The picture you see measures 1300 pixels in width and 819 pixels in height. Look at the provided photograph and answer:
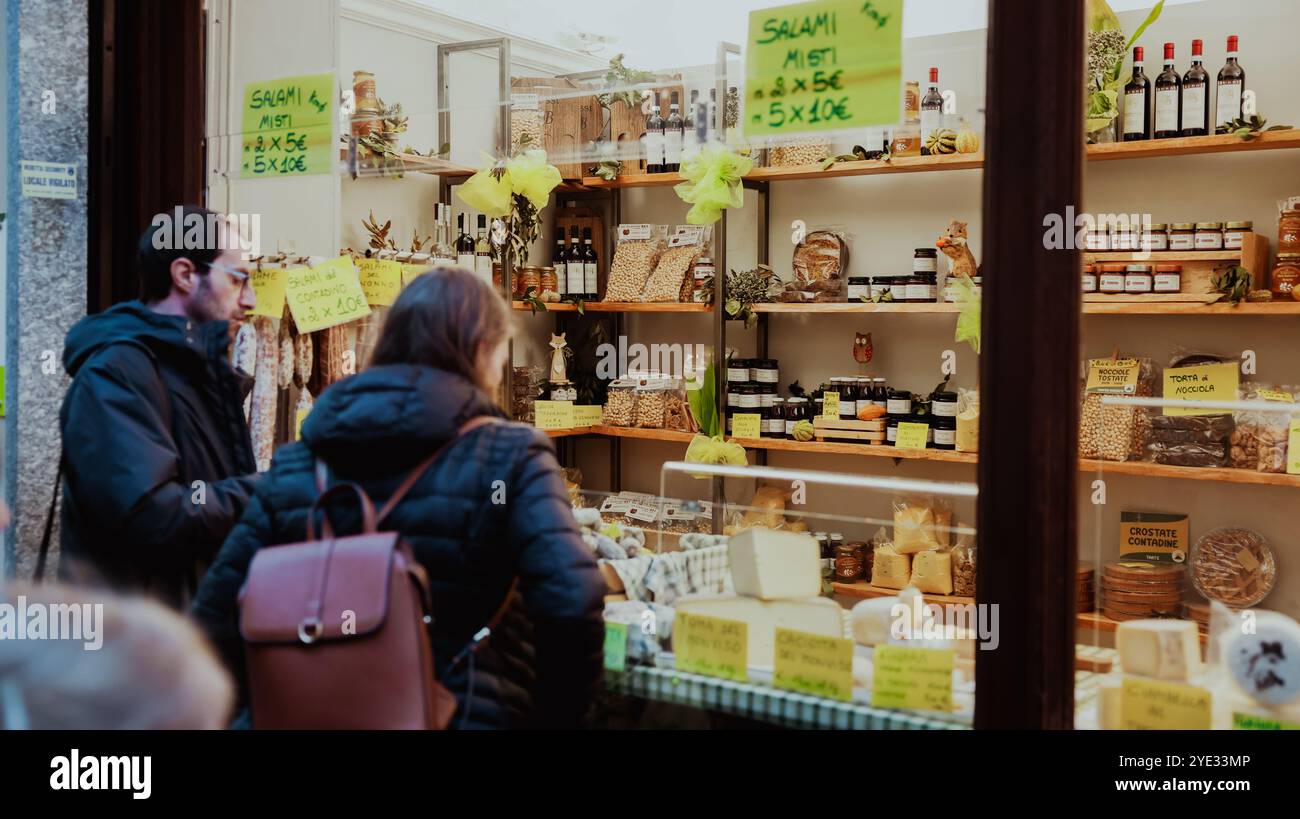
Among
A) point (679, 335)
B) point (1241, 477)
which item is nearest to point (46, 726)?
point (1241, 477)

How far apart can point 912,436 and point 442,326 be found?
3.06m

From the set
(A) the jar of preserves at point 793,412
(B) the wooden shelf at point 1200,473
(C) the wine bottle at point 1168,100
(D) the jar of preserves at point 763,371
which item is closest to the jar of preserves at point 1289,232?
(C) the wine bottle at point 1168,100

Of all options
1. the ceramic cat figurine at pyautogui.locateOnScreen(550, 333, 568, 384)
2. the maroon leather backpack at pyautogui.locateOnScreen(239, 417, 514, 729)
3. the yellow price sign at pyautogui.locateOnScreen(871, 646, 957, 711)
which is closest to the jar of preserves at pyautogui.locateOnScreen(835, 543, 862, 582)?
the yellow price sign at pyautogui.locateOnScreen(871, 646, 957, 711)

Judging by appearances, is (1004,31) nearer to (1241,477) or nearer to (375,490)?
(375,490)

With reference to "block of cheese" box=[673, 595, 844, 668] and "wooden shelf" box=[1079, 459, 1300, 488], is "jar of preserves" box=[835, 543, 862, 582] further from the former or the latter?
"wooden shelf" box=[1079, 459, 1300, 488]

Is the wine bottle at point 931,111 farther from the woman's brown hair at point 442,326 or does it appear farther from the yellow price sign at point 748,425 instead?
the yellow price sign at point 748,425

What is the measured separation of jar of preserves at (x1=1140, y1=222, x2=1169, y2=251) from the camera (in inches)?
159

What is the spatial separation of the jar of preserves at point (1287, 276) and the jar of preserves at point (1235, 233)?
5.6 inches

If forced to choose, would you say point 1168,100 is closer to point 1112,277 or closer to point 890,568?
point 1112,277

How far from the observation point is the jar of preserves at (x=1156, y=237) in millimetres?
4047
